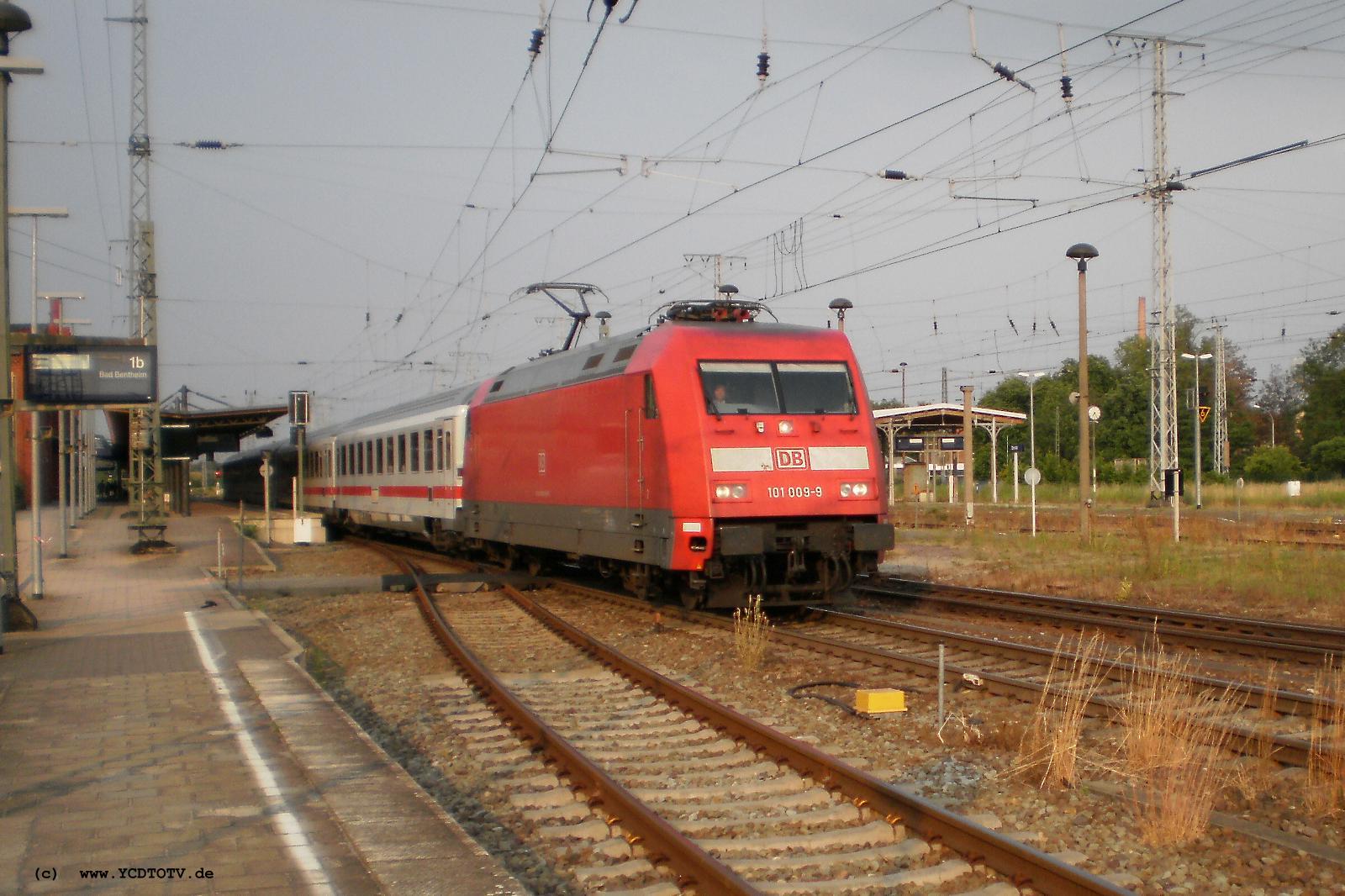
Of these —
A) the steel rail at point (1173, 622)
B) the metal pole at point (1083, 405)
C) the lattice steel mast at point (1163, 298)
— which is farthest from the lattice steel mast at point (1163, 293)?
the steel rail at point (1173, 622)

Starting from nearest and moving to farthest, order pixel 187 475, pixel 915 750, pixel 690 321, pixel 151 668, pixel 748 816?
pixel 748 816 < pixel 915 750 < pixel 151 668 < pixel 690 321 < pixel 187 475

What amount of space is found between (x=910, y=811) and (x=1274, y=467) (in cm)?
5909

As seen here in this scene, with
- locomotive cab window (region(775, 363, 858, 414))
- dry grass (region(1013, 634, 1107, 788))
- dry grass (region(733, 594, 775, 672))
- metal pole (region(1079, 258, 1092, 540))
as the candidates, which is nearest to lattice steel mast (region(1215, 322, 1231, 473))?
metal pole (region(1079, 258, 1092, 540))

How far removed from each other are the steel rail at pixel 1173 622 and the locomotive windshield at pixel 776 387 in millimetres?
3480

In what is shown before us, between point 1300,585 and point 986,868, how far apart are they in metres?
13.4

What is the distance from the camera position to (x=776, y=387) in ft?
44.1

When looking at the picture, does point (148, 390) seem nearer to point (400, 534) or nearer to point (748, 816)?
point (748, 816)

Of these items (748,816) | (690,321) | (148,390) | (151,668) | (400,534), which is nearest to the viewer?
(748,816)

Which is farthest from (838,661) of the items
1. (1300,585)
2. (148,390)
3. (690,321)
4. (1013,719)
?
(148,390)

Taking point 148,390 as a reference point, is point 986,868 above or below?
below

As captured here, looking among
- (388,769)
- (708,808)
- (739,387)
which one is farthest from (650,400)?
(708,808)

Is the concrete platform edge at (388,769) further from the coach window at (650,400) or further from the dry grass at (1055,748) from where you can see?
the coach window at (650,400)

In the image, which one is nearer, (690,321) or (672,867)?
(672,867)

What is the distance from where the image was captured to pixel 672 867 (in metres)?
5.63
